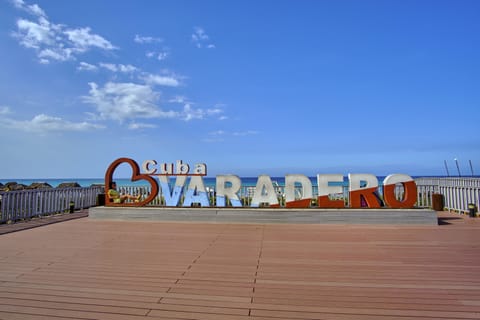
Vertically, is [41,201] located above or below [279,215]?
above

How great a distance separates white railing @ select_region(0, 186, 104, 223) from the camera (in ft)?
27.2

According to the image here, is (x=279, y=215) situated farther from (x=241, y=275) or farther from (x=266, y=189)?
(x=241, y=275)

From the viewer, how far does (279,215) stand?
8.17 metres

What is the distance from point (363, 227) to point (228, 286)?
5195 mm

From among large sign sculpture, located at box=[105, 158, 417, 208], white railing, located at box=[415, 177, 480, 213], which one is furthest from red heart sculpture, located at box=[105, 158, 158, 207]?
white railing, located at box=[415, 177, 480, 213]

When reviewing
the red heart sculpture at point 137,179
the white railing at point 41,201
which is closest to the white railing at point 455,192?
the red heart sculpture at point 137,179

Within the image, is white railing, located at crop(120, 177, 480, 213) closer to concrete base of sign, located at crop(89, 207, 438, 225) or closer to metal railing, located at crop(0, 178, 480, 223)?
metal railing, located at crop(0, 178, 480, 223)

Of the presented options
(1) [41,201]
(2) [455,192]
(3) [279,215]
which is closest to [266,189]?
(3) [279,215]

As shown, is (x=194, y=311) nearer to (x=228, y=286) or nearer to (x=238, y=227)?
(x=228, y=286)

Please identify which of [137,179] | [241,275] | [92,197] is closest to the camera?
[241,275]

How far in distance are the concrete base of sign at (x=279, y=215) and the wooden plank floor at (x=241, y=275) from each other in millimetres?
1164

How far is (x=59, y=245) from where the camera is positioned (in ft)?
18.3

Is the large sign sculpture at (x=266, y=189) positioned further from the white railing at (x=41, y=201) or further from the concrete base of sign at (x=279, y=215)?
the white railing at (x=41, y=201)

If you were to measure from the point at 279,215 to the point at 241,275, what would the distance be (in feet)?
14.7
